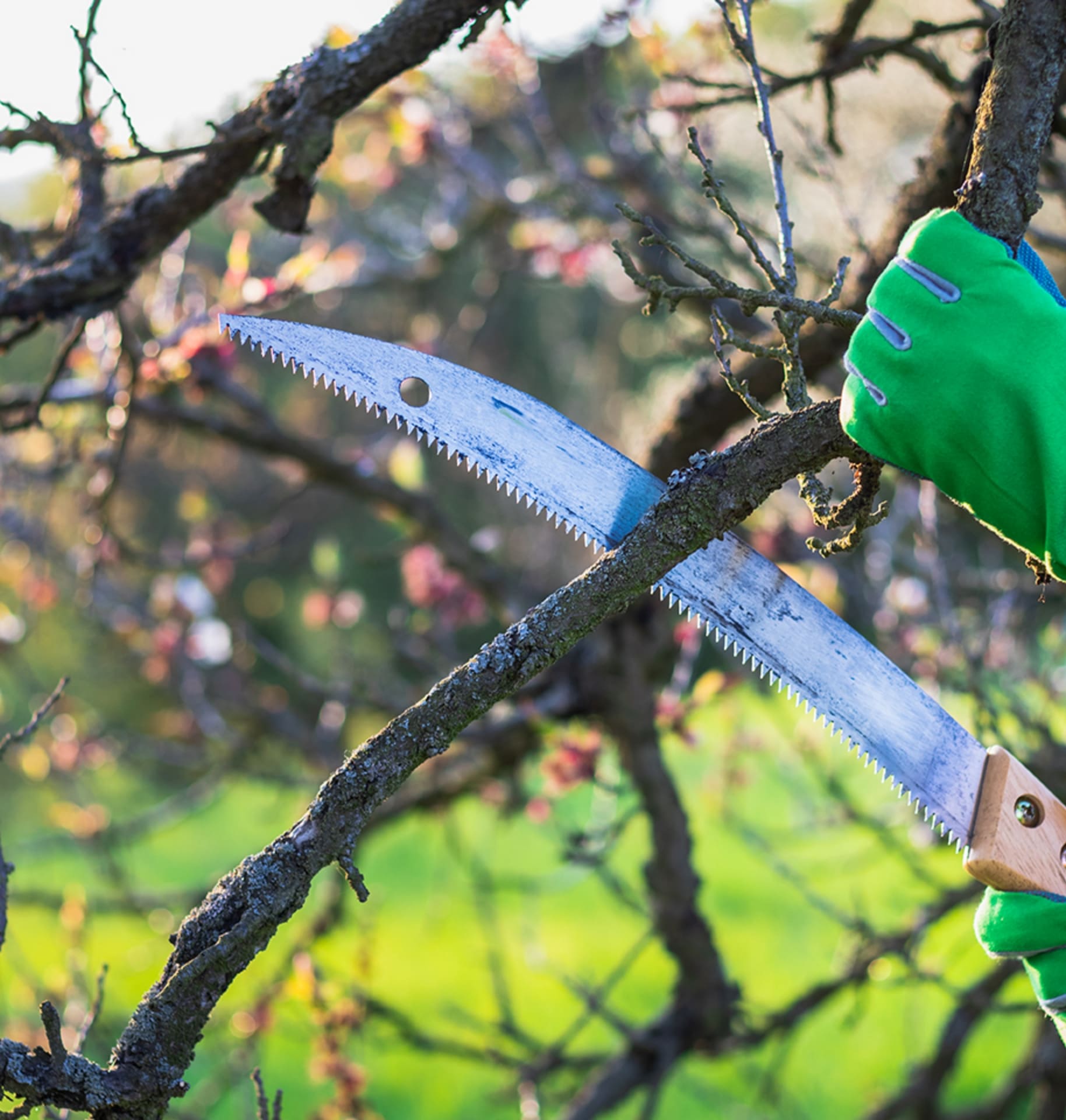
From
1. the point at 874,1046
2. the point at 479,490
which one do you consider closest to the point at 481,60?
the point at 874,1046

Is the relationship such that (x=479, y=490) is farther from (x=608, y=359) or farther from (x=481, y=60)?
(x=481, y=60)

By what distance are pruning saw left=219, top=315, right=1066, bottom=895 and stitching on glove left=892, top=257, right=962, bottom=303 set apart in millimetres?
403

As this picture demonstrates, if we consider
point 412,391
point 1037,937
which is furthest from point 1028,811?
point 412,391

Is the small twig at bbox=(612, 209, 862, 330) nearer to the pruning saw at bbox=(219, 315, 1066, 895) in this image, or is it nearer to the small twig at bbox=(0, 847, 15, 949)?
the pruning saw at bbox=(219, 315, 1066, 895)

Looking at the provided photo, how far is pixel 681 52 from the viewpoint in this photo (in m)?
4.02

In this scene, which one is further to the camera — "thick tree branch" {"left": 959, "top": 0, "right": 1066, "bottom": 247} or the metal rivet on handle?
the metal rivet on handle

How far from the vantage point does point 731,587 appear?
1445mm

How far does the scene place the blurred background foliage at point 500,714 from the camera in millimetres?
2758

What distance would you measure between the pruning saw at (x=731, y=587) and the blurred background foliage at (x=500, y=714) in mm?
824

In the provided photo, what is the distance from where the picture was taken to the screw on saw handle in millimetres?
1465

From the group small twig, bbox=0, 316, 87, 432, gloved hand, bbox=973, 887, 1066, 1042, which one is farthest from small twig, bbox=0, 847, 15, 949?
gloved hand, bbox=973, 887, 1066, 1042

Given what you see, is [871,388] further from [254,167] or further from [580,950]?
[580,950]

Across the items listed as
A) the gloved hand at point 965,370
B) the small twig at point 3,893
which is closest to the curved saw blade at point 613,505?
the gloved hand at point 965,370

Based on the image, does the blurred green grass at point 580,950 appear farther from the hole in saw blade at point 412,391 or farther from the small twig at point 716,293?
the small twig at point 716,293
